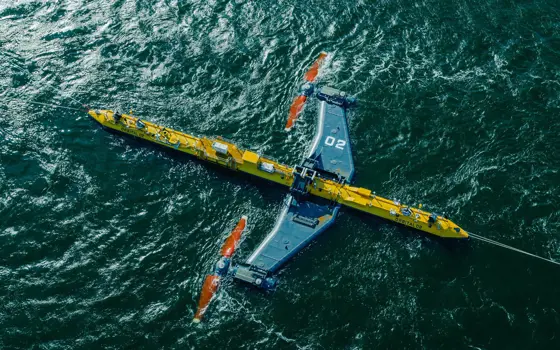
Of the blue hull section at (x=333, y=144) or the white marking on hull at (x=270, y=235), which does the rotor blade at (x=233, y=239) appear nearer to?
the white marking on hull at (x=270, y=235)

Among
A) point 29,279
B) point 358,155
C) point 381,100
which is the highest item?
point 381,100

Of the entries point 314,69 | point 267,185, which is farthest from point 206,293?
point 314,69

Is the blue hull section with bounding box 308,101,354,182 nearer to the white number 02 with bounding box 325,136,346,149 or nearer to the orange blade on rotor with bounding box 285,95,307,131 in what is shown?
the white number 02 with bounding box 325,136,346,149

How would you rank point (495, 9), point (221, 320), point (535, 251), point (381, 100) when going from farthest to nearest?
point (495, 9) → point (381, 100) → point (535, 251) → point (221, 320)

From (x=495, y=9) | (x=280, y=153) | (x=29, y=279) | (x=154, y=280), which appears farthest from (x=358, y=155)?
(x=29, y=279)

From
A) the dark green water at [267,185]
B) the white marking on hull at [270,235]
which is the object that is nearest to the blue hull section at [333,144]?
the dark green water at [267,185]

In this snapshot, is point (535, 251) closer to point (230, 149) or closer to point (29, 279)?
point (230, 149)

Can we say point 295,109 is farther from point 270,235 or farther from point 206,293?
point 206,293
